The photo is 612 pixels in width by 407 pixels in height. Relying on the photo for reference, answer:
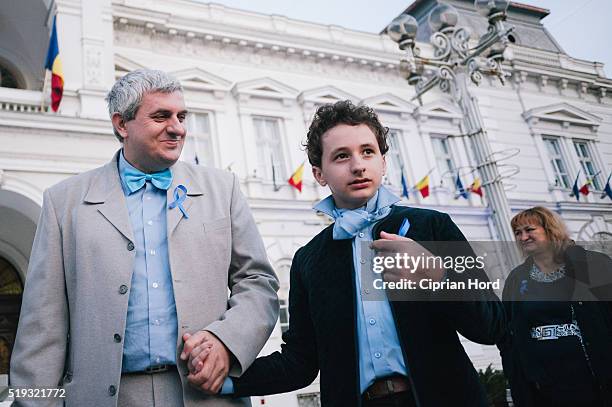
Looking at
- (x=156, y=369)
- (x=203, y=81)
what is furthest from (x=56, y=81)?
(x=156, y=369)

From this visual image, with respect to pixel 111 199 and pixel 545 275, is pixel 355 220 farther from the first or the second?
pixel 545 275

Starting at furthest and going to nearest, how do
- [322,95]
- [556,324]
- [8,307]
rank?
[322,95], [8,307], [556,324]

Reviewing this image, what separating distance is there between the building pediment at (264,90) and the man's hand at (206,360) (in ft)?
37.4

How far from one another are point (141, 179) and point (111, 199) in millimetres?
166

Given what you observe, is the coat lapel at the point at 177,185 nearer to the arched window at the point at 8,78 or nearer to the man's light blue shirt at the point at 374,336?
the man's light blue shirt at the point at 374,336

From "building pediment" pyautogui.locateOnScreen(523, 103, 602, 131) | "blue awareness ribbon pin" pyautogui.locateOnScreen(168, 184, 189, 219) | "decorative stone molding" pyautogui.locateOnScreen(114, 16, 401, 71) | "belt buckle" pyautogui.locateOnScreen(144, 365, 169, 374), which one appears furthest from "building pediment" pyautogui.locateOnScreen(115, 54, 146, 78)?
"building pediment" pyautogui.locateOnScreen(523, 103, 602, 131)

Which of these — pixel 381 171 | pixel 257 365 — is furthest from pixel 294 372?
pixel 381 171

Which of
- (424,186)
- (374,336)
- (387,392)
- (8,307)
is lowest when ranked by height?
(387,392)

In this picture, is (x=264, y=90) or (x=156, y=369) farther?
(x=264, y=90)

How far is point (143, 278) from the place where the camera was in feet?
7.17

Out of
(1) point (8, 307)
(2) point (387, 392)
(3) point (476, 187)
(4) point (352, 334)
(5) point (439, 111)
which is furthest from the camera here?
(5) point (439, 111)

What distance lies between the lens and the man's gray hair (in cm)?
237

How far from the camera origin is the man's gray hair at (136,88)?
7.77 feet

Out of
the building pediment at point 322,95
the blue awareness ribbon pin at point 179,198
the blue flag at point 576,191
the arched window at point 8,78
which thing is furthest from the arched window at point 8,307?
the blue flag at point 576,191
